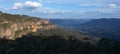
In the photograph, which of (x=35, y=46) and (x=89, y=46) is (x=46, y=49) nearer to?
(x=35, y=46)

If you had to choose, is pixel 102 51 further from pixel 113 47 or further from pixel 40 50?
pixel 40 50

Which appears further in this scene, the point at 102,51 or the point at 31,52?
the point at 31,52

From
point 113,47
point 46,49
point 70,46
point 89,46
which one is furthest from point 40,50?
point 113,47

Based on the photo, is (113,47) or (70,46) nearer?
(113,47)

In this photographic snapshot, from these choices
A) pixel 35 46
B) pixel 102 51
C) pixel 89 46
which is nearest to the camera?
pixel 102 51

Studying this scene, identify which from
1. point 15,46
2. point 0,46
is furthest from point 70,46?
point 0,46

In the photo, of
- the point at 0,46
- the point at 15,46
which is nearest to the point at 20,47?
the point at 15,46

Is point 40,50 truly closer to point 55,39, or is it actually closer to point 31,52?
point 31,52

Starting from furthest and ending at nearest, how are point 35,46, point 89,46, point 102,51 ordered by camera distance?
point 35,46, point 89,46, point 102,51
